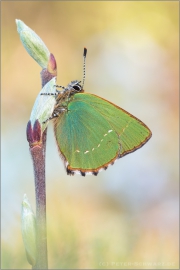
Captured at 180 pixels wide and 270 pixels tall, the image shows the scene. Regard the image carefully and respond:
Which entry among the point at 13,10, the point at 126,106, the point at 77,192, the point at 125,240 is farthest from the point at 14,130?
the point at 125,240

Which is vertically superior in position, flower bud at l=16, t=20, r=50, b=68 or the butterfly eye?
flower bud at l=16, t=20, r=50, b=68

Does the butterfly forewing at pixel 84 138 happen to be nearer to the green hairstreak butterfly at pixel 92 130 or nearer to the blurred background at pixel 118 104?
the green hairstreak butterfly at pixel 92 130

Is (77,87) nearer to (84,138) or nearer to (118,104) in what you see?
(84,138)

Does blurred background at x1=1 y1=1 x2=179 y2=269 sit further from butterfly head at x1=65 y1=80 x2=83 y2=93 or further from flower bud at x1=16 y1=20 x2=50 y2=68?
flower bud at x1=16 y1=20 x2=50 y2=68

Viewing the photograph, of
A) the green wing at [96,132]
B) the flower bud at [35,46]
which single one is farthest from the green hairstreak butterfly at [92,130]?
the flower bud at [35,46]

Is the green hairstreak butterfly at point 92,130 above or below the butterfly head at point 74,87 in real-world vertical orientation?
below

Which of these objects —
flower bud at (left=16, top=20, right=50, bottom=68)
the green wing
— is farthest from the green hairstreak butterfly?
flower bud at (left=16, top=20, right=50, bottom=68)

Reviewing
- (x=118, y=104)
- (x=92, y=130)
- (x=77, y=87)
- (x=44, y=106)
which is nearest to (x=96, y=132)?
(x=92, y=130)
